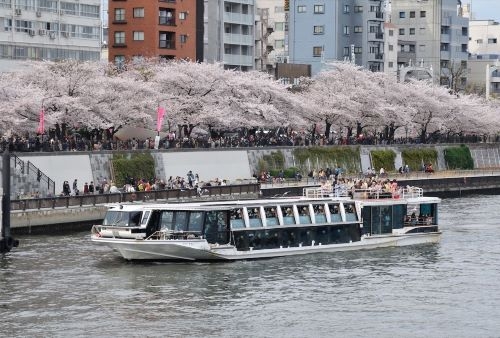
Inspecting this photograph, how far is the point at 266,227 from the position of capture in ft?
202

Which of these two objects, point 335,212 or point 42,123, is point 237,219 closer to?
point 335,212

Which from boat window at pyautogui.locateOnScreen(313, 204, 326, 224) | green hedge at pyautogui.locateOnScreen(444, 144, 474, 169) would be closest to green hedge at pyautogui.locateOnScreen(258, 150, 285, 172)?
green hedge at pyautogui.locateOnScreen(444, 144, 474, 169)

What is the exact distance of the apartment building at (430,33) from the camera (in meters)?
177

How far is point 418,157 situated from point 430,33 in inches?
2208

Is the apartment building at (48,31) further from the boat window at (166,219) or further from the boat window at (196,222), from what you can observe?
the boat window at (196,222)

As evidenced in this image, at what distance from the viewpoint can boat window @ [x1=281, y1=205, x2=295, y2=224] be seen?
2473 inches

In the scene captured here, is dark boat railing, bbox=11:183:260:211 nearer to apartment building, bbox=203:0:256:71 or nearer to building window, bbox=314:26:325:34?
apartment building, bbox=203:0:256:71

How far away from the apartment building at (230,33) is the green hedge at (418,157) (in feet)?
81.8

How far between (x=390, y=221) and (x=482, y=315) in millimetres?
20116

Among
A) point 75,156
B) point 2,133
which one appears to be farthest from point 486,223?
point 2,133

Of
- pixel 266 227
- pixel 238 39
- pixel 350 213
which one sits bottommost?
pixel 266 227

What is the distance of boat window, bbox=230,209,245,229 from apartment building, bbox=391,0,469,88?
11696cm

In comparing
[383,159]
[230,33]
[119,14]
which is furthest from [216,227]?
[230,33]

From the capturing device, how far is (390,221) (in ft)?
222
